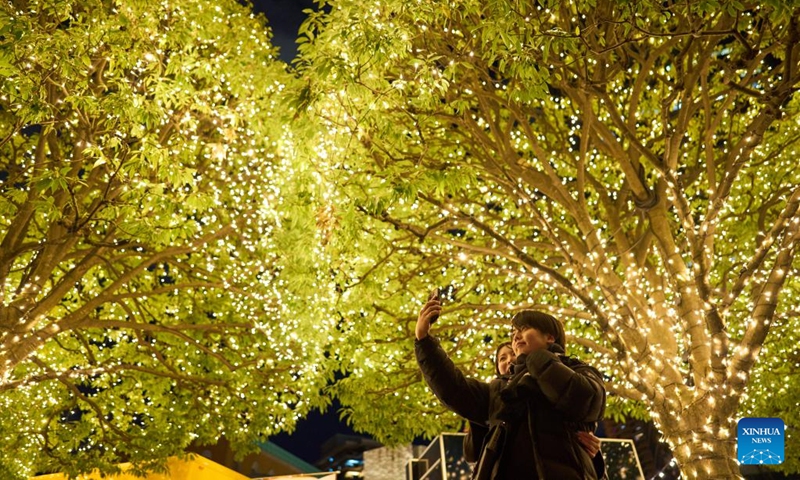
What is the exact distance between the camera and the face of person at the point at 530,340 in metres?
2.92

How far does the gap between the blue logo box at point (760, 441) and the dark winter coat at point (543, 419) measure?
26.7 ft

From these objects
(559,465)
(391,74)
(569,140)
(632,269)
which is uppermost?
(569,140)

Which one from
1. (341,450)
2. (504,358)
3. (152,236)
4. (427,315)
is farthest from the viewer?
(341,450)

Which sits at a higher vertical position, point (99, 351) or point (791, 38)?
point (791, 38)

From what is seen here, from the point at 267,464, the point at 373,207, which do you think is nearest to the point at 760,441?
the point at 373,207

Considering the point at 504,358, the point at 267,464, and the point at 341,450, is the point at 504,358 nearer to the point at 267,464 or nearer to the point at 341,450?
the point at 267,464

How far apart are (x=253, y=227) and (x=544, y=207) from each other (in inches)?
190

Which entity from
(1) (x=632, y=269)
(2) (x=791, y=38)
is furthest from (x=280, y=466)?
(2) (x=791, y=38)

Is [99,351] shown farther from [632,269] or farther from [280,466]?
[280,466]

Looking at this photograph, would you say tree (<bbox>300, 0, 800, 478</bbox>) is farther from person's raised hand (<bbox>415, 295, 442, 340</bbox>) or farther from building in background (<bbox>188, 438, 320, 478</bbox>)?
building in background (<bbox>188, 438, 320, 478</bbox>)

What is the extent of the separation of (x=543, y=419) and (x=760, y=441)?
27.9ft

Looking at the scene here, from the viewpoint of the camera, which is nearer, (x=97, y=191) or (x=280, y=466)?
(x=97, y=191)

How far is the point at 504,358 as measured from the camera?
339 centimetres

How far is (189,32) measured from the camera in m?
8.23
